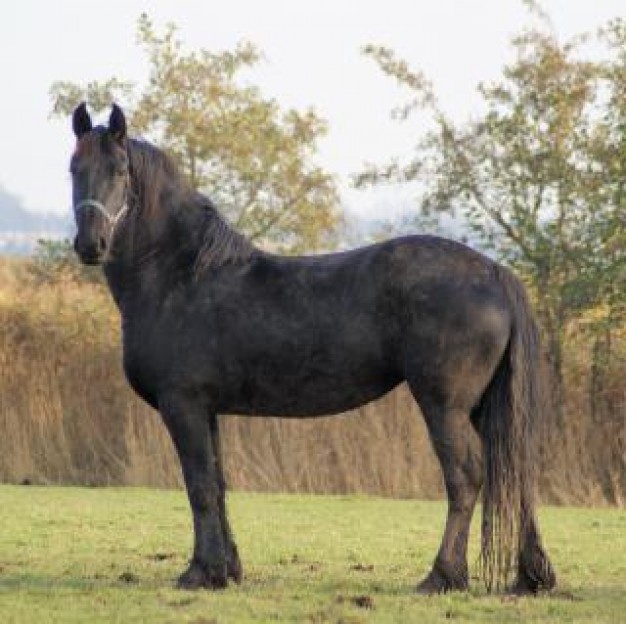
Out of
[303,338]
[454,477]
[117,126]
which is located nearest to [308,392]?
[303,338]

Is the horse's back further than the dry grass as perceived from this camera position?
No

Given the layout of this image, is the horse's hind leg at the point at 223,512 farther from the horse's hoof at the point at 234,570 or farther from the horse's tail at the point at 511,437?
the horse's tail at the point at 511,437

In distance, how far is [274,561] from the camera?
963 centimetres

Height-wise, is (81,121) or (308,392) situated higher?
(81,121)

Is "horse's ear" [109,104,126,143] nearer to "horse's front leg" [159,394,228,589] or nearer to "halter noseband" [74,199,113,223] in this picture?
"halter noseband" [74,199,113,223]

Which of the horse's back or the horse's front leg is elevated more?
the horse's back

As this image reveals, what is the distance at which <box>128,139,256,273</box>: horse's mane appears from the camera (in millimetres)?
8055

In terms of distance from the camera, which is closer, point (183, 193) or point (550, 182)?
point (183, 193)

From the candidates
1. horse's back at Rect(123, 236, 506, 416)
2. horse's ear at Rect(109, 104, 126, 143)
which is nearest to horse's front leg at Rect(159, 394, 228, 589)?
horse's back at Rect(123, 236, 506, 416)

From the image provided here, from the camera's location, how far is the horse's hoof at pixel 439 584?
25.5 feet

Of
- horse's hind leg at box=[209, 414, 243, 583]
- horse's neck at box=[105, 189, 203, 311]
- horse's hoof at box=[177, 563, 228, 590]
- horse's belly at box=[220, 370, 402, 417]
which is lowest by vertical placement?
horse's hoof at box=[177, 563, 228, 590]

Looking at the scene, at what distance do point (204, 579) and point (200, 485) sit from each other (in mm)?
479

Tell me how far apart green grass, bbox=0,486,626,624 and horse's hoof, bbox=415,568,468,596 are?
0.10m

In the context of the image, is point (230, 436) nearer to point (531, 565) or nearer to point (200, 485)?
point (200, 485)
